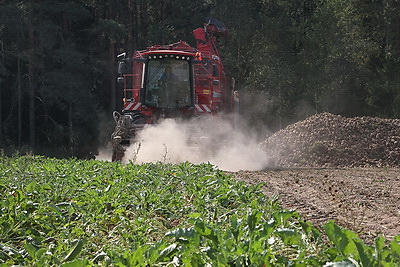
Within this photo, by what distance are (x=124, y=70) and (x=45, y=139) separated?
19908 millimetres

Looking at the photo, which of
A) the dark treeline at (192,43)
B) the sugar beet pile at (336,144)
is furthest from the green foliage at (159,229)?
the dark treeline at (192,43)

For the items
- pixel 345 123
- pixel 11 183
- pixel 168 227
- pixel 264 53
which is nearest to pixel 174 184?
pixel 11 183

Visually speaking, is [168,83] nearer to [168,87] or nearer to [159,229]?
[168,87]

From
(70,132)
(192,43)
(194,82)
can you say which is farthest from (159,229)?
(192,43)

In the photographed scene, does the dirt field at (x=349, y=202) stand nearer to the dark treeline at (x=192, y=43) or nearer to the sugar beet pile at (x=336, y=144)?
the sugar beet pile at (x=336, y=144)

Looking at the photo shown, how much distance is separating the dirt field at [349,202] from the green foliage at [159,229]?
1.60 feet

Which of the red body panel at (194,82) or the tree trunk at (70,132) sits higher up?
A: the red body panel at (194,82)

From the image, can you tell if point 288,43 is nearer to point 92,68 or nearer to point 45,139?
point 92,68

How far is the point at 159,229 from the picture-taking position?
483cm

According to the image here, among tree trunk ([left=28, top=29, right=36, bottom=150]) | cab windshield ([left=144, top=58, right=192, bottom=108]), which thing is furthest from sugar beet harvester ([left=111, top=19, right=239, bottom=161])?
tree trunk ([left=28, top=29, right=36, bottom=150])

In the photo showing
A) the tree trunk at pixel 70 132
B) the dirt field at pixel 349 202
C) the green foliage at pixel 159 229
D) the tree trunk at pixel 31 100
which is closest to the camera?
the green foliage at pixel 159 229

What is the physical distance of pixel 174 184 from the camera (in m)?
7.99

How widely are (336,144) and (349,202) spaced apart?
12.3 meters

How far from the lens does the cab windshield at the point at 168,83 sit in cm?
1753
